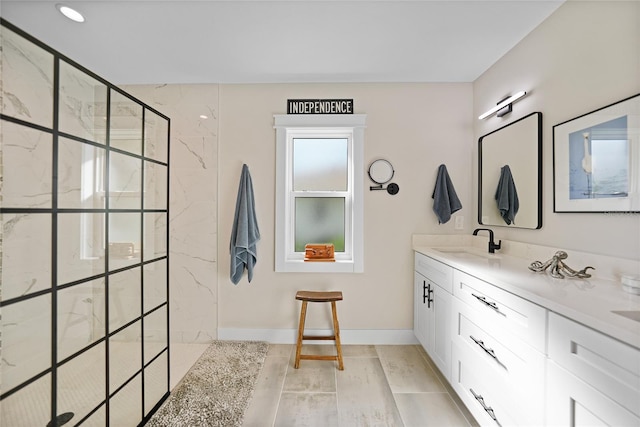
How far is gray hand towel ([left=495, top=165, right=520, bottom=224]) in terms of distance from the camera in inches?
87.0

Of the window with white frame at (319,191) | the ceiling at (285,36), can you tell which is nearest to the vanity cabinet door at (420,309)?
the window with white frame at (319,191)

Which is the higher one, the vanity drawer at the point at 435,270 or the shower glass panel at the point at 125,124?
the shower glass panel at the point at 125,124

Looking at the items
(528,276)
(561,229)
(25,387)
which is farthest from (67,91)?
(561,229)

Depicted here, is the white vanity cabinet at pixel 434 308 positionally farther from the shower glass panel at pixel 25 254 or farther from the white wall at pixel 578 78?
the shower glass panel at pixel 25 254

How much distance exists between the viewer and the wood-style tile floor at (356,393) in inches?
72.2

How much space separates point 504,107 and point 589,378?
1928mm

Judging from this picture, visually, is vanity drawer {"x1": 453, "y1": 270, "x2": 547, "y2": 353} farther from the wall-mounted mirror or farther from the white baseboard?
the white baseboard

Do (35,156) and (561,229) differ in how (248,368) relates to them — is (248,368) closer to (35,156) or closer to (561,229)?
(35,156)

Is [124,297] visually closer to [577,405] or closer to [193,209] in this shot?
[193,209]

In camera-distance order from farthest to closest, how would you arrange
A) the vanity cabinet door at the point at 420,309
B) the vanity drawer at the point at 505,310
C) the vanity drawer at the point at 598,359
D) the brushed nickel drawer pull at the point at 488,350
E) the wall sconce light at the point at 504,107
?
the vanity cabinet door at the point at 420,309 → the wall sconce light at the point at 504,107 → the brushed nickel drawer pull at the point at 488,350 → the vanity drawer at the point at 505,310 → the vanity drawer at the point at 598,359

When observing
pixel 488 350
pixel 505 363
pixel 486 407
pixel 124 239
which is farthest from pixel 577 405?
pixel 124 239

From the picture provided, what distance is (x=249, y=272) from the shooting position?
8.91ft

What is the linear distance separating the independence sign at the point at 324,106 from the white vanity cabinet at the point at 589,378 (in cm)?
229

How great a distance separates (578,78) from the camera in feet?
5.45
